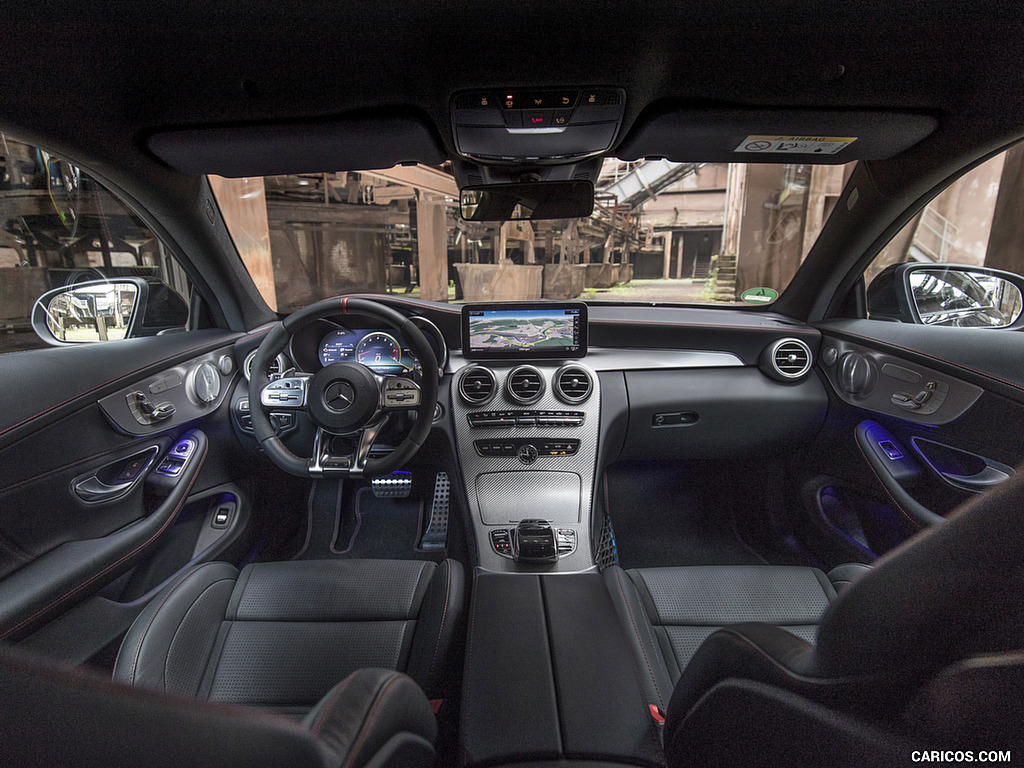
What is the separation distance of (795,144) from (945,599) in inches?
74.1

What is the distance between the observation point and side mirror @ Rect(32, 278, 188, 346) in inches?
69.2

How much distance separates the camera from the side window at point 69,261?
163 cm

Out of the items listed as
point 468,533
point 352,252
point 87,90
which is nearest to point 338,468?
point 468,533

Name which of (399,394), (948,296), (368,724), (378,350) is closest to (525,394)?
(399,394)

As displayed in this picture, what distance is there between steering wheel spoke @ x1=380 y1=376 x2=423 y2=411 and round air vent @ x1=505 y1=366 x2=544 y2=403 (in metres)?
0.52

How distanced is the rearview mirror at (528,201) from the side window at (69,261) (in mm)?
1389

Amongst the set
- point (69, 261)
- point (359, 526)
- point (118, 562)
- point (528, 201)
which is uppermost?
point (528, 201)

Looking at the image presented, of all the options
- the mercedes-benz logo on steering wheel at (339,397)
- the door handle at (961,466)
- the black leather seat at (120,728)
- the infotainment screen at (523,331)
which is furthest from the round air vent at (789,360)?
the black leather seat at (120,728)

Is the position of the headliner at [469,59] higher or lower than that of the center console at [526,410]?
higher

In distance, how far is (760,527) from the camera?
2.58m

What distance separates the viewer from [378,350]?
7.44ft

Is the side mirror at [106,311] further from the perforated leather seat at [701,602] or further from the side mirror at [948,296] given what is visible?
the side mirror at [948,296]

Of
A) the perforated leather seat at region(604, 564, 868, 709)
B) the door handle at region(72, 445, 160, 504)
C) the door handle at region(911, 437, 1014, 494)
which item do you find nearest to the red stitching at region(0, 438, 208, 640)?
the door handle at region(72, 445, 160, 504)

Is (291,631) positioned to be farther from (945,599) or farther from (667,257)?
(667,257)
